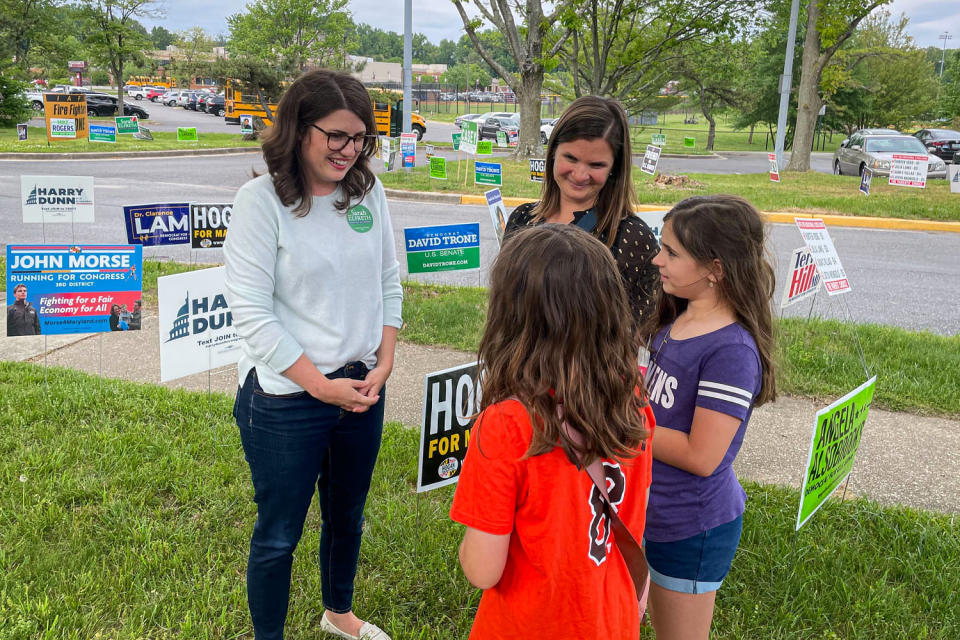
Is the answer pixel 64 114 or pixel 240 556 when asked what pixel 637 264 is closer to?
pixel 240 556

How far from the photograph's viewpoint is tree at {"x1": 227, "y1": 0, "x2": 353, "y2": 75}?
1703 inches

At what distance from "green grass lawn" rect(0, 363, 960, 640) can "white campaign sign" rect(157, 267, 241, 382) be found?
42cm

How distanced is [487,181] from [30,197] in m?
8.99

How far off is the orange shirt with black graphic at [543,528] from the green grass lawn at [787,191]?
12.1 meters

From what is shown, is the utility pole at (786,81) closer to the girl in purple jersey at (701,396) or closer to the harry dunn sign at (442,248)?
the harry dunn sign at (442,248)

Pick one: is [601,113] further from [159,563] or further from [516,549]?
[159,563]

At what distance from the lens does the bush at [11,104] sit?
90.6 ft

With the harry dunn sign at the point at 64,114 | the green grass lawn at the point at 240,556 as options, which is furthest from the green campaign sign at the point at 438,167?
the harry dunn sign at the point at 64,114

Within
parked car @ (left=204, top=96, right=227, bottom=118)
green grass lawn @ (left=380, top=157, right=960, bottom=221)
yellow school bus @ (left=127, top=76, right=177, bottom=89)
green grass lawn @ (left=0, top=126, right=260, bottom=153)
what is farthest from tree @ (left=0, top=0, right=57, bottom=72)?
yellow school bus @ (left=127, top=76, right=177, bottom=89)

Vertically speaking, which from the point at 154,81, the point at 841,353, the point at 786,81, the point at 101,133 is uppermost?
the point at 154,81

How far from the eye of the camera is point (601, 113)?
238 centimetres

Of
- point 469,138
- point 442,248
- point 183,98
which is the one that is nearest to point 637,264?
point 442,248

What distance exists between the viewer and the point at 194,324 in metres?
4.01

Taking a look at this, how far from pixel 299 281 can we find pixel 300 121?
1.57 ft
